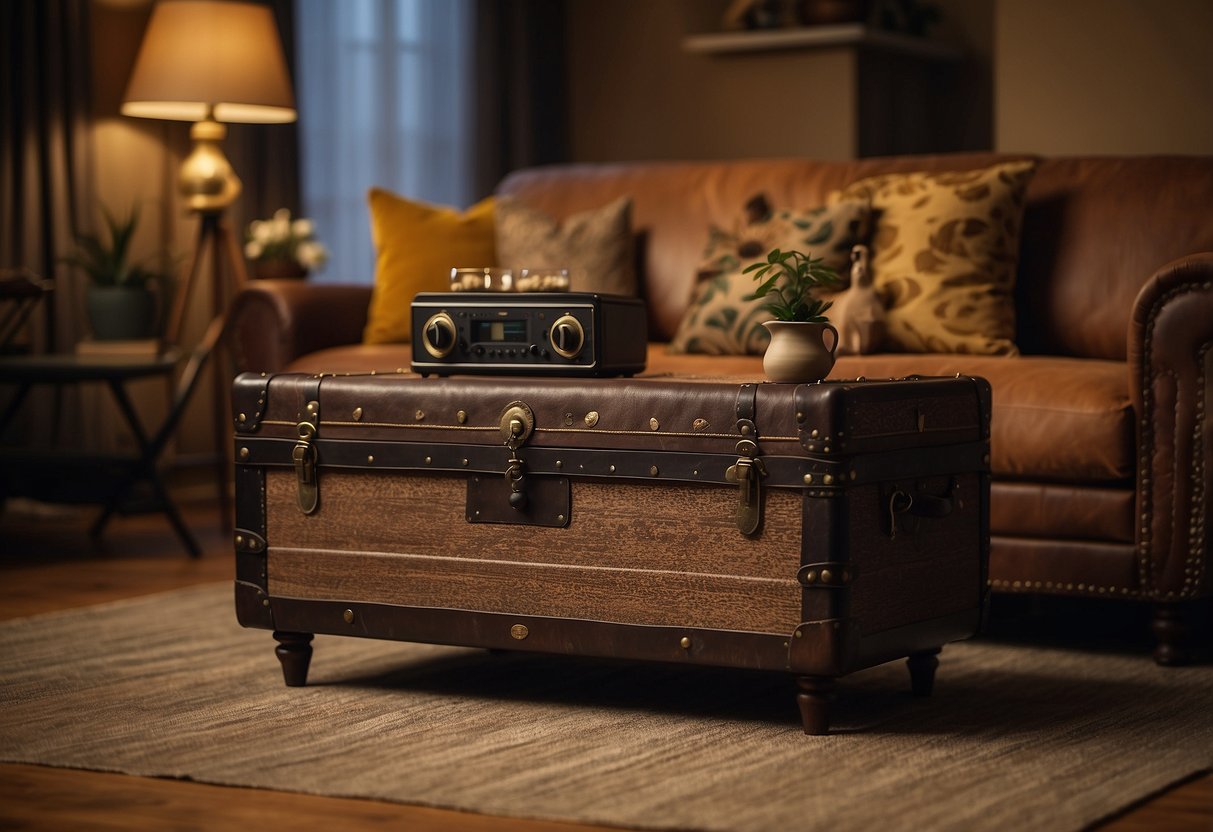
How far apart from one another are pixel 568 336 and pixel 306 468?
48 cm

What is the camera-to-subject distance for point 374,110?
6.15 m

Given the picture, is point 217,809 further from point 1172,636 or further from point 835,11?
point 835,11

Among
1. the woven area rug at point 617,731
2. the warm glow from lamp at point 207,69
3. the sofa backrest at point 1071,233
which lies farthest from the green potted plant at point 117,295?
the woven area rug at point 617,731

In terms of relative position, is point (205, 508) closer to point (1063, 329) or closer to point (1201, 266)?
point (1063, 329)

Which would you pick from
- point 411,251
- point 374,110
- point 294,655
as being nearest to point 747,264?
point 411,251

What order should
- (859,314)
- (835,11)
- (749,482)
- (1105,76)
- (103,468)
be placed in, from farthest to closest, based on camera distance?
1. (835,11)
2. (1105,76)
3. (103,468)
4. (859,314)
5. (749,482)

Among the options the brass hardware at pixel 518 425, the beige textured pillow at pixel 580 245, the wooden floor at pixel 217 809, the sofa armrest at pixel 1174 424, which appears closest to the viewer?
the wooden floor at pixel 217 809

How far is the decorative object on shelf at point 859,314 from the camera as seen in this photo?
3527mm

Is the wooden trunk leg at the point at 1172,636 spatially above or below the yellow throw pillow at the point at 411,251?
below

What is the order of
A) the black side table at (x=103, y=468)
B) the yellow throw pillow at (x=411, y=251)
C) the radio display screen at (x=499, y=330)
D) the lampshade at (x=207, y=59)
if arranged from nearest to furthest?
1. the radio display screen at (x=499, y=330)
2. the yellow throw pillow at (x=411, y=251)
3. the black side table at (x=103, y=468)
4. the lampshade at (x=207, y=59)

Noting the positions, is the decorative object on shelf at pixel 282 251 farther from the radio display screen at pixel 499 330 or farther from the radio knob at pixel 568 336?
the radio knob at pixel 568 336

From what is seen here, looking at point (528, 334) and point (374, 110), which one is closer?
point (528, 334)

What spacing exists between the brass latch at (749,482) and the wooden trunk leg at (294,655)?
32.4 inches

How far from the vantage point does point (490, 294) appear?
275cm
